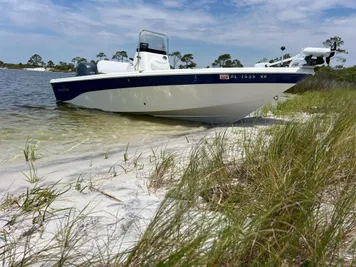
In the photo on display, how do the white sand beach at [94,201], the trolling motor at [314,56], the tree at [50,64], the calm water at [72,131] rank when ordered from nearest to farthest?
the white sand beach at [94,201] < the calm water at [72,131] < the trolling motor at [314,56] < the tree at [50,64]

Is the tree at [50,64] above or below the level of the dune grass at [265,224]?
above

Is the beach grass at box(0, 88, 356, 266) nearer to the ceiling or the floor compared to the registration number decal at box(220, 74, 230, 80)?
nearer to the floor

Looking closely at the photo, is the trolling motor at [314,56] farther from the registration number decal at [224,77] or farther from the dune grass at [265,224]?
the dune grass at [265,224]

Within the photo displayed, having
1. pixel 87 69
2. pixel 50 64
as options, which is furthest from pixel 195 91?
pixel 50 64

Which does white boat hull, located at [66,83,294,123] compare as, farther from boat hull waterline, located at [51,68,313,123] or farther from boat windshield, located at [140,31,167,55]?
boat windshield, located at [140,31,167,55]

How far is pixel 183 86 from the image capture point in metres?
5.74

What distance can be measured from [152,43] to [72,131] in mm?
3219

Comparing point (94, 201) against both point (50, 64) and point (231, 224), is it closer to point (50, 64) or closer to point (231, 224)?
point (231, 224)

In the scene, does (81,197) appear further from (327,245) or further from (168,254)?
(327,245)

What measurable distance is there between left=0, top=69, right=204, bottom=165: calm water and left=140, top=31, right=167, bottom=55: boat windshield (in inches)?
71.4

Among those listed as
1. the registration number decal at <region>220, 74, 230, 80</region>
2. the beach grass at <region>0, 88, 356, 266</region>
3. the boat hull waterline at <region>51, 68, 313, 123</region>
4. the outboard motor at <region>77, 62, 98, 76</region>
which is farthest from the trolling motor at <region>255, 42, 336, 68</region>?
the outboard motor at <region>77, 62, 98, 76</region>

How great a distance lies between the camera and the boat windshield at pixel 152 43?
6.98 m

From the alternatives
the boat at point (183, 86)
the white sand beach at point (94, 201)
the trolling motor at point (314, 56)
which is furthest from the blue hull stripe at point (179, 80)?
the white sand beach at point (94, 201)

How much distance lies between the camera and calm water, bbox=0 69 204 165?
4.05 m
